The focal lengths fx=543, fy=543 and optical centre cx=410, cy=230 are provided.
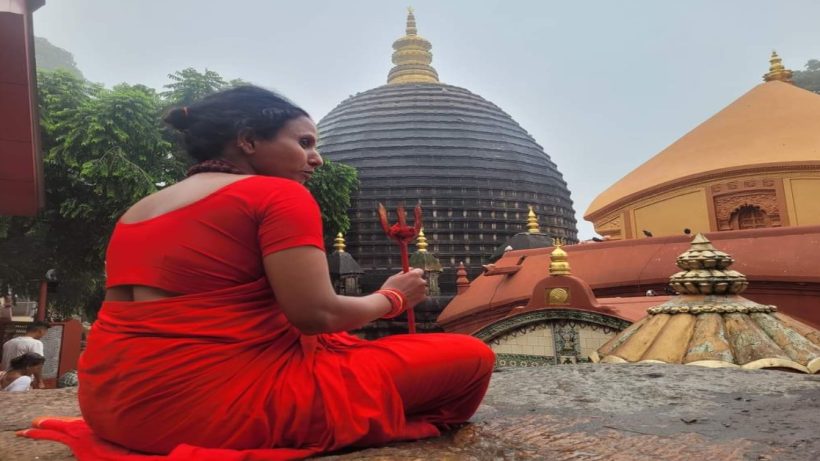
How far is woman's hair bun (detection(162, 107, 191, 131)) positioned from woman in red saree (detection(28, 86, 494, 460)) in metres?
0.06

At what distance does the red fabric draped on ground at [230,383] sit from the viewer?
3.99ft

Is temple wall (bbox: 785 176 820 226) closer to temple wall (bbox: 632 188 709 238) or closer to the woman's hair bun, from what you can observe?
temple wall (bbox: 632 188 709 238)

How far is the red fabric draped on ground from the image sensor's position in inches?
47.9

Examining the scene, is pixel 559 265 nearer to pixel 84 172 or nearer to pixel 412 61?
pixel 84 172

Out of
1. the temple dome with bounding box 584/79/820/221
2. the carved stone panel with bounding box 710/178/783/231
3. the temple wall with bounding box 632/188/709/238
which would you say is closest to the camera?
the carved stone panel with bounding box 710/178/783/231

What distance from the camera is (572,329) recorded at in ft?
19.1

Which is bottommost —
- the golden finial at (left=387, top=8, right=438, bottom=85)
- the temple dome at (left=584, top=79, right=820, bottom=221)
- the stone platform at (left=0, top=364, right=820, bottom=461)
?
the stone platform at (left=0, top=364, right=820, bottom=461)

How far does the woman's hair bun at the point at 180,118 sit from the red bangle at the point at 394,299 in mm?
670

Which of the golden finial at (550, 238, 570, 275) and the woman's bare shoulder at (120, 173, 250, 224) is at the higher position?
the woman's bare shoulder at (120, 173, 250, 224)

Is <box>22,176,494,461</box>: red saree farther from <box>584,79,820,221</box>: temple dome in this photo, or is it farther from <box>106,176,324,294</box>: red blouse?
<box>584,79,820,221</box>: temple dome

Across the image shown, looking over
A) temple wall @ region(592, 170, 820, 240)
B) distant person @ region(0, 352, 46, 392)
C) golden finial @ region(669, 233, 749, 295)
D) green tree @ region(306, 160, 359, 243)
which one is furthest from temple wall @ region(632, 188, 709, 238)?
distant person @ region(0, 352, 46, 392)

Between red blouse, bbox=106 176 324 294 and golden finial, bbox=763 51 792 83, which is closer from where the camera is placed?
red blouse, bbox=106 176 324 294

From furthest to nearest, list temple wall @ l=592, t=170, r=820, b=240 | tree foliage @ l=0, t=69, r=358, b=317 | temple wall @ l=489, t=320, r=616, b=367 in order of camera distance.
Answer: tree foliage @ l=0, t=69, r=358, b=317
temple wall @ l=592, t=170, r=820, b=240
temple wall @ l=489, t=320, r=616, b=367

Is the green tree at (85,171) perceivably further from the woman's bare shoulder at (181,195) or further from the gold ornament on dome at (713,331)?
the woman's bare shoulder at (181,195)
